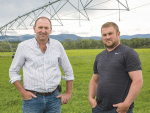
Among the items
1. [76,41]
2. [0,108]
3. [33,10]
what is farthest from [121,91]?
[76,41]

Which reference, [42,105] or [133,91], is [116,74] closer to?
[133,91]

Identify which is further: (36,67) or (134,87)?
(36,67)

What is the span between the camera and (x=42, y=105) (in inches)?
96.0

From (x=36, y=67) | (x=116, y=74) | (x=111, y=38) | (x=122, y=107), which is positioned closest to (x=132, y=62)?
(x=116, y=74)

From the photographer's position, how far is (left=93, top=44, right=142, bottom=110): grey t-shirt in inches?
84.6

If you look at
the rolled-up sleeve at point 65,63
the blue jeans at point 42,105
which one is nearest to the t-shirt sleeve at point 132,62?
the rolled-up sleeve at point 65,63

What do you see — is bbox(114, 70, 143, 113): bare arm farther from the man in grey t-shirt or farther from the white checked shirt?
the white checked shirt

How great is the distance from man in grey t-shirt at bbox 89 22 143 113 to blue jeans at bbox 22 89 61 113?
22.1 inches

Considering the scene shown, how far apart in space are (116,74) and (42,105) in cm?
110

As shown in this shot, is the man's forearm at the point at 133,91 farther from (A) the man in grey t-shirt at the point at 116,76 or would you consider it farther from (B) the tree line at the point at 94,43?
(B) the tree line at the point at 94,43

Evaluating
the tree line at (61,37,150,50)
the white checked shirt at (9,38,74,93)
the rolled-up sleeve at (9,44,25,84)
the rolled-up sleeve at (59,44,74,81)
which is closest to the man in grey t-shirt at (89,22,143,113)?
the rolled-up sleeve at (59,44,74,81)

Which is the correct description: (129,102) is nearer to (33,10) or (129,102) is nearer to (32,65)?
(32,65)

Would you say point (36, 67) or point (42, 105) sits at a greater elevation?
point (36, 67)

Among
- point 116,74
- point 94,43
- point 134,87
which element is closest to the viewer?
point 134,87
